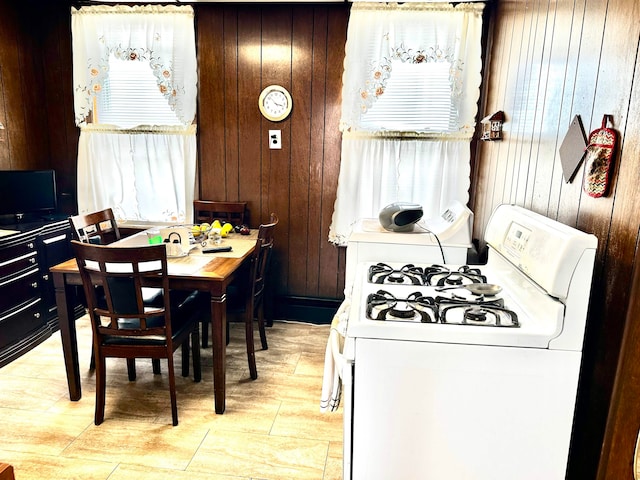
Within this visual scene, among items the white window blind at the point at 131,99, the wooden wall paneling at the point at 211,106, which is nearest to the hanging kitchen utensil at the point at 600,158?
the wooden wall paneling at the point at 211,106

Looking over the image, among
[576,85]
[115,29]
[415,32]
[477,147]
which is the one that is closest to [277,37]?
[415,32]

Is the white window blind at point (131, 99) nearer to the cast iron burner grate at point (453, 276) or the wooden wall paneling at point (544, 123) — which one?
the cast iron burner grate at point (453, 276)

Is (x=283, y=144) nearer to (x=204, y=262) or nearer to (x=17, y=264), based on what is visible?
(x=204, y=262)

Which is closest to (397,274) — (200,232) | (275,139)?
(200,232)

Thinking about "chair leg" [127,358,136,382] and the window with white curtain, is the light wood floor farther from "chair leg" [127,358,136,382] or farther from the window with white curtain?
the window with white curtain

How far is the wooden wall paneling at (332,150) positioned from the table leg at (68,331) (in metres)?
1.80

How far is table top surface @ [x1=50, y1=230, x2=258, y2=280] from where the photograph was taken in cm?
232

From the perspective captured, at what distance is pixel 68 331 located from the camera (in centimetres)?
244

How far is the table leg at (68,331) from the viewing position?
2.38 meters

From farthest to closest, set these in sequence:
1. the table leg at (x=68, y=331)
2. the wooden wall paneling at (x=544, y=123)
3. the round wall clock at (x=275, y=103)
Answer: the round wall clock at (x=275, y=103), the table leg at (x=68, y=331), the wooden wall paneling at (x=544, y=123)

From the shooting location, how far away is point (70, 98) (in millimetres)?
3703

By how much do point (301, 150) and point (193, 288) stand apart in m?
1.59

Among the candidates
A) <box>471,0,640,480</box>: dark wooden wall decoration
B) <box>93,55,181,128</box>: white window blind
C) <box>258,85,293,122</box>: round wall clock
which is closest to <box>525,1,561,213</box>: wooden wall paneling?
<box>471,0,640,480</box>: dark wooden wall decoration

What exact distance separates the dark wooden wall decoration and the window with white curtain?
2.42 meters
